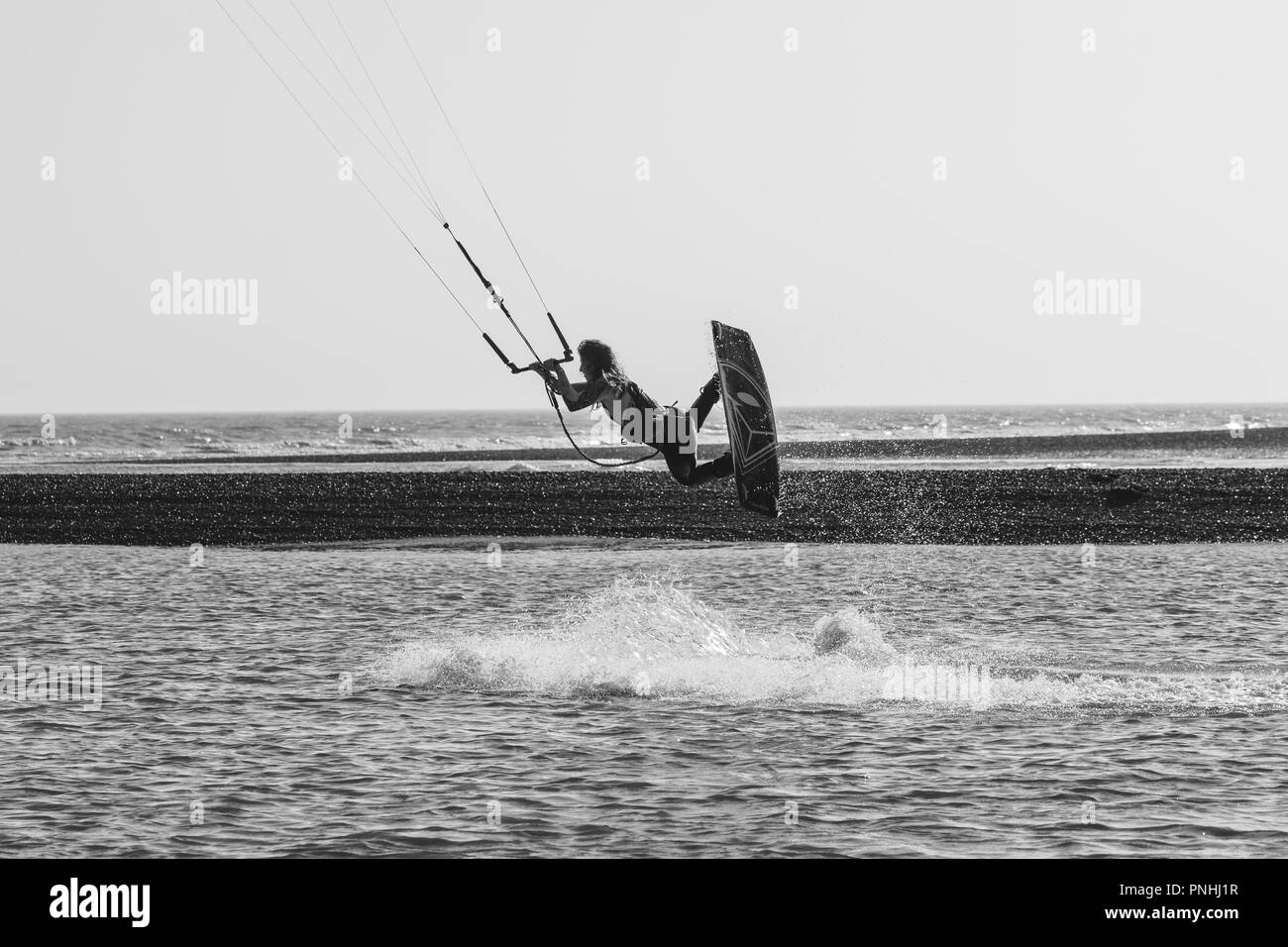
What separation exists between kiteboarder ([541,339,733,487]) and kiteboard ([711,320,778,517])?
0.97 m

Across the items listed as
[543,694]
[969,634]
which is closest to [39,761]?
[543,694]

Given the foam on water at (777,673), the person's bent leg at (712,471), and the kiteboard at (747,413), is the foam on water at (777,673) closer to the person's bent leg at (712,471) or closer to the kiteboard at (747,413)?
the kiteboard at (747,413)

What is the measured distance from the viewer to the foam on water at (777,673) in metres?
17.7

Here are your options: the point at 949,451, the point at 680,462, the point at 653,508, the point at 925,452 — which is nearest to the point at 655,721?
the point at 680,462

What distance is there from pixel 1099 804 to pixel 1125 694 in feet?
15.7

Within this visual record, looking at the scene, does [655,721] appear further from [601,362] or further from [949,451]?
[949,451]

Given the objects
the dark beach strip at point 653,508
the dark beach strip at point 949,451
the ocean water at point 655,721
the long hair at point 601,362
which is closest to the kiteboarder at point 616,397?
the long hair at point 601,362

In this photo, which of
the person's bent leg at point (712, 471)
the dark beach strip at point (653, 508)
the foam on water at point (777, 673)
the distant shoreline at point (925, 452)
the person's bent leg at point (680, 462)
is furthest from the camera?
the distant shoreline at point (925, 452)

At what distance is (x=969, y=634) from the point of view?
76.1ft

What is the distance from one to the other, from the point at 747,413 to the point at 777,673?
15.3 ft

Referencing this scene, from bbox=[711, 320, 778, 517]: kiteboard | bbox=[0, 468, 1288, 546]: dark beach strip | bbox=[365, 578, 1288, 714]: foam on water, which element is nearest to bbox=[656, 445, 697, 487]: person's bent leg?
bbox=[711, 320, 778, 517]: kiteboard

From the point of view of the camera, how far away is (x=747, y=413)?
16.1 metres

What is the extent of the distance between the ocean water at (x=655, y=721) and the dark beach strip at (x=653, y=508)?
10.8 meters

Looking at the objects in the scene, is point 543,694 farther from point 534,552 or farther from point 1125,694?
point 534,552
